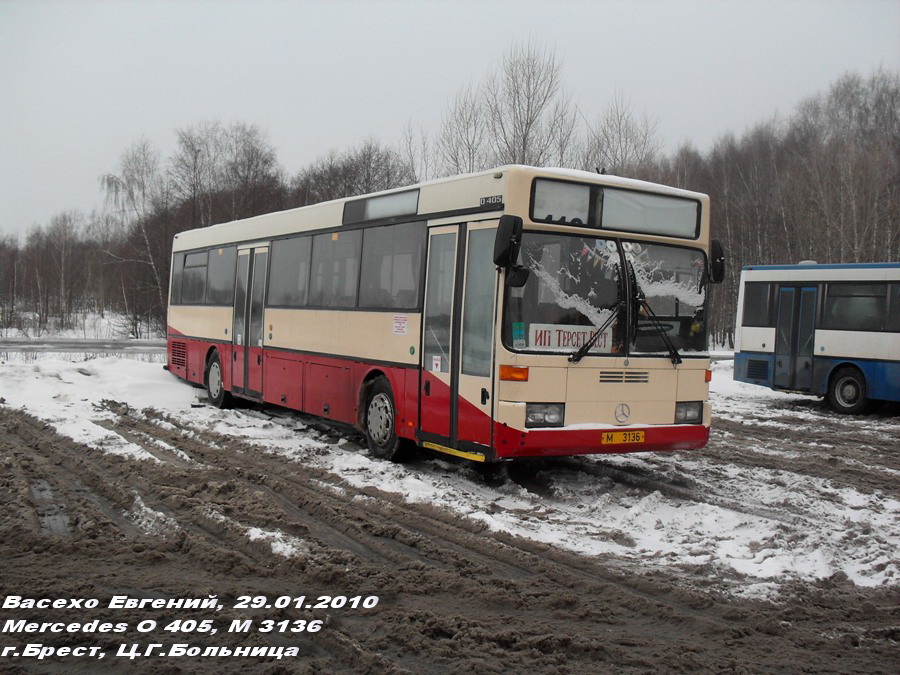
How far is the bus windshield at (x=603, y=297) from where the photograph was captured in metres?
8.12

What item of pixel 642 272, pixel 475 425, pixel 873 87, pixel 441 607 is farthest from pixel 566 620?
pixel 873 87

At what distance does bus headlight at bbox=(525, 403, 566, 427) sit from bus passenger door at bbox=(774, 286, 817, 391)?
11631 mm

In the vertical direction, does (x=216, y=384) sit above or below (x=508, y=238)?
below

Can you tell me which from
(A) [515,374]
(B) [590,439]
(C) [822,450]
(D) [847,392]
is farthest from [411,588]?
(D) [847,392]

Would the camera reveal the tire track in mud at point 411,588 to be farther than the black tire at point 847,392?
No

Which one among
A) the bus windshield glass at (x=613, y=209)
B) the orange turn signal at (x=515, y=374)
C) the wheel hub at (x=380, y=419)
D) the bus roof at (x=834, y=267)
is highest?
the bus roof at (x=834, y=267)

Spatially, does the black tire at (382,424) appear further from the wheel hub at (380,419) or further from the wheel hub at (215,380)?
the wheel hub at (215,380)

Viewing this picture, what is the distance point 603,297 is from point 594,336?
419 mm

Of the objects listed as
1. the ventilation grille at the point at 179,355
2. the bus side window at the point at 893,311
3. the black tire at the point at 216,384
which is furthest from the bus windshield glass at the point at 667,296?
the ventilation grille at the point at 179,355

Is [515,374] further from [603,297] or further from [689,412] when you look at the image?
[689,412]

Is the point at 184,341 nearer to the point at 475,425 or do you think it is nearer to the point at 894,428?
the point at 475,425

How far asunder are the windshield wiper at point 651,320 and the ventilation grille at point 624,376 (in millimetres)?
360

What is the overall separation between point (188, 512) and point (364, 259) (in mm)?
4506

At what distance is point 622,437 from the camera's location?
27.7ft
